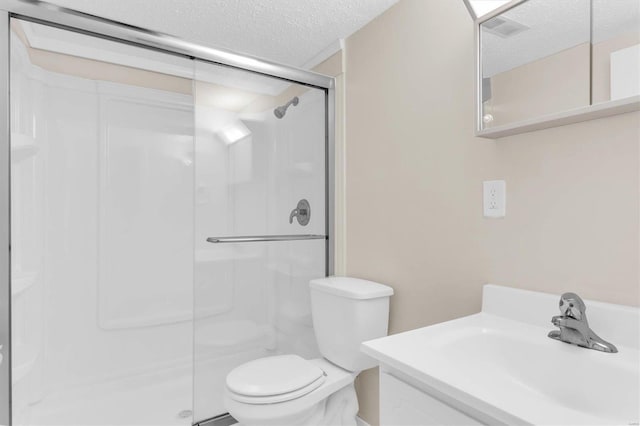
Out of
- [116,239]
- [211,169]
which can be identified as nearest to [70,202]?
[116,239]

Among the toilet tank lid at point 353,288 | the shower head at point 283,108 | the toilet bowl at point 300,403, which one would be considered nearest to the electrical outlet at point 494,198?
the toilet tank lid at point 353,288

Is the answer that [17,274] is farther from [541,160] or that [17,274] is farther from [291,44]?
[541,160]

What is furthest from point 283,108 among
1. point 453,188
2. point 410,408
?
point 410,408

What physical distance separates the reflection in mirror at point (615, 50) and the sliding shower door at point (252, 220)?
1355 millimetres

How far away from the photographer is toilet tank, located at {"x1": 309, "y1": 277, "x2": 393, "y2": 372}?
1.63 metres

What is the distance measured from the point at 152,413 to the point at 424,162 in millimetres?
2047

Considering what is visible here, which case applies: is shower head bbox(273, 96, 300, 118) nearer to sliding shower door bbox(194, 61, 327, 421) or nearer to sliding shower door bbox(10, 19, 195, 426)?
sliding shower door bbox(194, 61, 327, 421)

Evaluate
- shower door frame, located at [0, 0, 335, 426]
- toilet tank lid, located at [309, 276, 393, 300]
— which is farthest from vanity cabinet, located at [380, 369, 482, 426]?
shower door frame, located at [0, 0, 335, 426]

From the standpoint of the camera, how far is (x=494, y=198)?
1.29 metres

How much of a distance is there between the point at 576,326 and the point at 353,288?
2.97 ft

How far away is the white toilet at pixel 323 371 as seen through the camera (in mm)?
1399

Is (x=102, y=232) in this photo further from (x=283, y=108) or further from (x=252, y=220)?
(x=283, y=108)

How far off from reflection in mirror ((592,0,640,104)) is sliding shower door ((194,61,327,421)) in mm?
1355

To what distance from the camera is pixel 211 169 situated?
1.74m
